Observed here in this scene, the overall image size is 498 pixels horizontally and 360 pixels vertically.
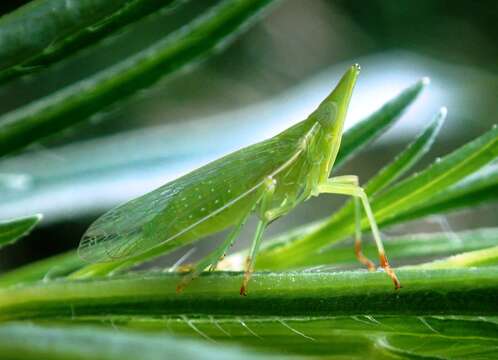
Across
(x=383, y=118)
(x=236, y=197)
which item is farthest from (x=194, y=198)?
(x=383, y=118)

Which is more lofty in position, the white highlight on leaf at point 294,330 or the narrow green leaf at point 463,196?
the narrow green leaf at point 463,196

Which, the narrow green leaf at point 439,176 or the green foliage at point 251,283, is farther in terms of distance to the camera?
the narrow green leaf at point 439,176

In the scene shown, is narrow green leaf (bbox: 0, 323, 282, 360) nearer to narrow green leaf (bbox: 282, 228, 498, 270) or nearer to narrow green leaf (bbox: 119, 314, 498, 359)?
narrow green leaf (bbox: 119, 314, 498, 359)

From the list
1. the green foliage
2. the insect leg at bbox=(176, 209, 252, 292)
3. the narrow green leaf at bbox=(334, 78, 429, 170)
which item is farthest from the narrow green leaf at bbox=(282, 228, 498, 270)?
the narrow green leaf at bbox=(334, 78, 429, 170)

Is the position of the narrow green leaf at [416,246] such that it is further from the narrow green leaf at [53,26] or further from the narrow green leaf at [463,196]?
the narrow green leaf at [53,26]

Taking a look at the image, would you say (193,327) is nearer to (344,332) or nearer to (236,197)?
(344,332)

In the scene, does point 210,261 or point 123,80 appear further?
point 123,80

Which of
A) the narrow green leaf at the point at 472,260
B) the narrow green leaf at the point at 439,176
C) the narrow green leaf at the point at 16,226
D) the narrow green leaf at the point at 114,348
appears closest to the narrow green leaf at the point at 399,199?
the narrow green leaf at the point at 439,176
